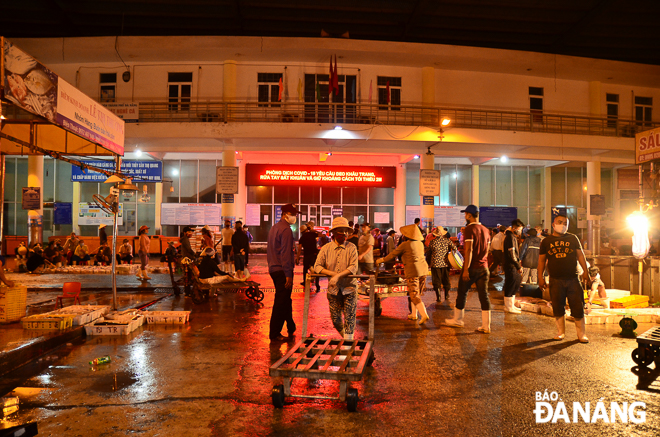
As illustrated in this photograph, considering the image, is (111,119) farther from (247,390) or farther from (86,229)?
(86,229)

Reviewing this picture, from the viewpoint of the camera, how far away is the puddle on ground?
15.1 ft

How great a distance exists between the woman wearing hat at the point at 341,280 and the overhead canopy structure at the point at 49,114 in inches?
177

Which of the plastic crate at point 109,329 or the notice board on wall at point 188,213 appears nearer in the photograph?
the plastic crate at point 109,329

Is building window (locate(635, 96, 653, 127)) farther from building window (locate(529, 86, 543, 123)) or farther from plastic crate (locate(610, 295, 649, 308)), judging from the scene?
plastic crate (locate(610, 295, 649, 308))

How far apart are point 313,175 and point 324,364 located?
1985 cm

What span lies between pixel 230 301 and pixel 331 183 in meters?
14.1

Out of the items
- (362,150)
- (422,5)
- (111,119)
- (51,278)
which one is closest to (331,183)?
(362,150)

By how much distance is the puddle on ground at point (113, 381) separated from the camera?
15.1 ft

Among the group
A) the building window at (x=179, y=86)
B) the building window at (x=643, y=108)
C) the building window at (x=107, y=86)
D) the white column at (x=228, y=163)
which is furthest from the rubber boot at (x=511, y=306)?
the building window at (x=643, y=108)

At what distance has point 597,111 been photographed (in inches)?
886

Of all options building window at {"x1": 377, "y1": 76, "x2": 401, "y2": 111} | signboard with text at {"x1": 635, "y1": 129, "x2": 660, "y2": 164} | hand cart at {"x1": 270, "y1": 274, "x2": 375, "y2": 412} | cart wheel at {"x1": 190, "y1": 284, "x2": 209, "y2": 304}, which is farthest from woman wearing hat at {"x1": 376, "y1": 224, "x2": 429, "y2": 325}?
building window at {"x1": 377, "y1": 76, "x2": 401, "y2": 111}

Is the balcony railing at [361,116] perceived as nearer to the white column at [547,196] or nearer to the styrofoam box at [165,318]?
the white column at [547,196]

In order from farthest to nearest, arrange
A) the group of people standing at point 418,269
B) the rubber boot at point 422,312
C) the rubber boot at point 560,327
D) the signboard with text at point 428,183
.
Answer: the signboard with text at point 428,183
the rubber boot at point 422,312
the rubber boot at point 560,327
the group of people standing at point 418,269

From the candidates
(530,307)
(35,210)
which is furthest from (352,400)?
(35,210)
